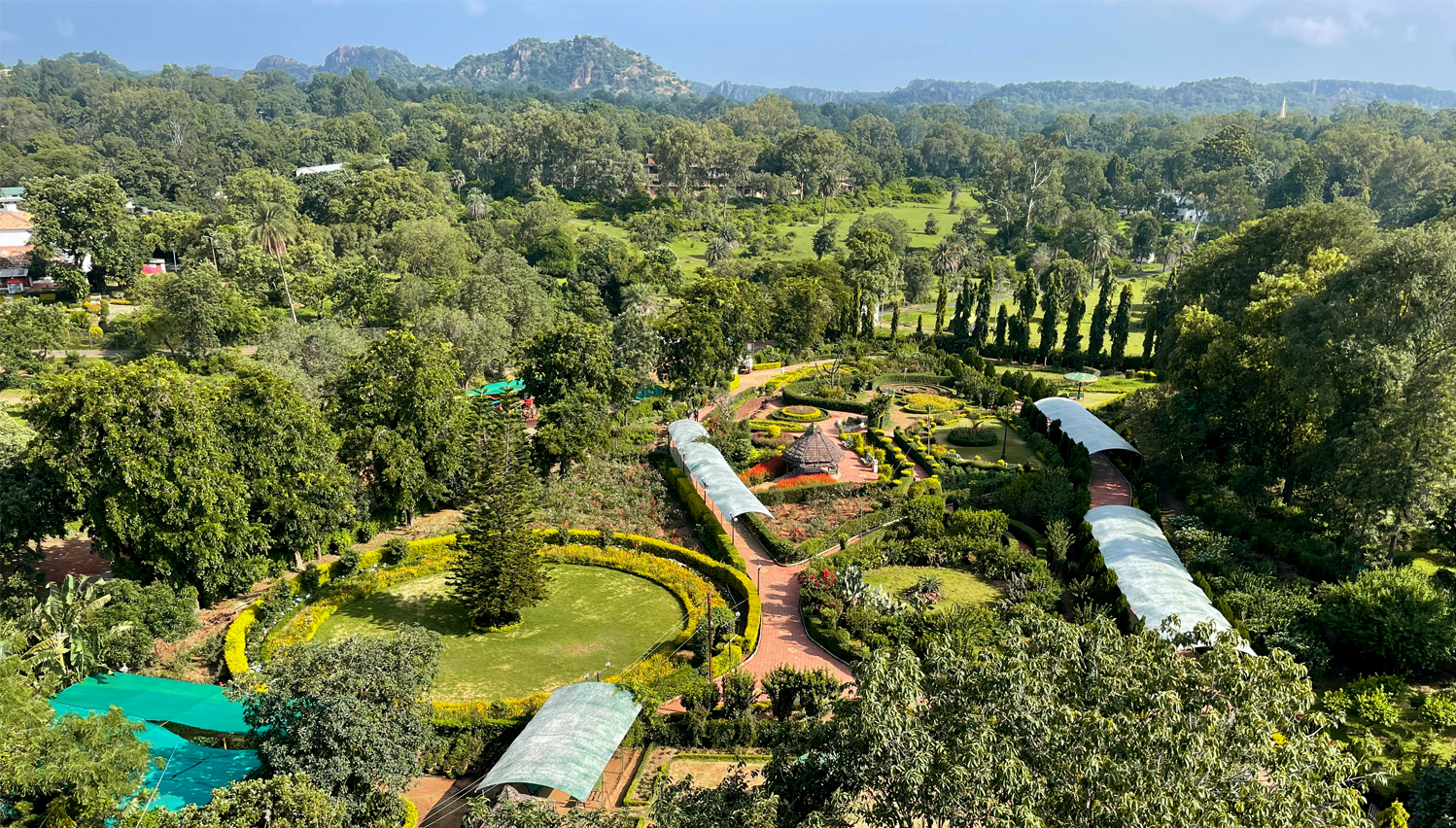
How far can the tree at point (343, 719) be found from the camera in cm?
1875

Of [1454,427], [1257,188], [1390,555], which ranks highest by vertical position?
[1257,188]

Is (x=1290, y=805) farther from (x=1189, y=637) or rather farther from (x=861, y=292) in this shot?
(x=861, y=292)

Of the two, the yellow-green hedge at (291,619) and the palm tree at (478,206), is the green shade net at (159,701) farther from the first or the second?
the palm tree at (478,206)

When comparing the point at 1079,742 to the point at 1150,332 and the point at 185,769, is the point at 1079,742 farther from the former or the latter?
the point at 1150,332

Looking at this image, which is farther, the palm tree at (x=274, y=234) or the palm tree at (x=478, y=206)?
the palm tree at (x=478, y=206)

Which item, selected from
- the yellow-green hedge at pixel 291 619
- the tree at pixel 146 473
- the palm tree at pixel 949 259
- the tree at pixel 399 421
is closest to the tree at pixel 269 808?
the yellow-green hedge at pixel 291 619

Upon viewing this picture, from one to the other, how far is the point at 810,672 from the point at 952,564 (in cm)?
1121

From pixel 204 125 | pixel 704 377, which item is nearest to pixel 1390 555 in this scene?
pixel 704 377

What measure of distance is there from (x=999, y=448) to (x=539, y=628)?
2839 centimetres

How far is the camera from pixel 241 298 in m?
63.3

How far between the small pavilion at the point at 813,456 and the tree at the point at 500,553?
15.7 m

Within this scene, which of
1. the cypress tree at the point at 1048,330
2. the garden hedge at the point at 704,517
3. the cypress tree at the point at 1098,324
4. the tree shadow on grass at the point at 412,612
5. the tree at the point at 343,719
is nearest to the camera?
the tree at the point at 343,719

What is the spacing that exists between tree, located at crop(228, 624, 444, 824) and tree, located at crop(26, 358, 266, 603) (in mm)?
10616

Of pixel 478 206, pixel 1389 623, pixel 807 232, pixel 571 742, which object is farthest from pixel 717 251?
pixel 571 742
